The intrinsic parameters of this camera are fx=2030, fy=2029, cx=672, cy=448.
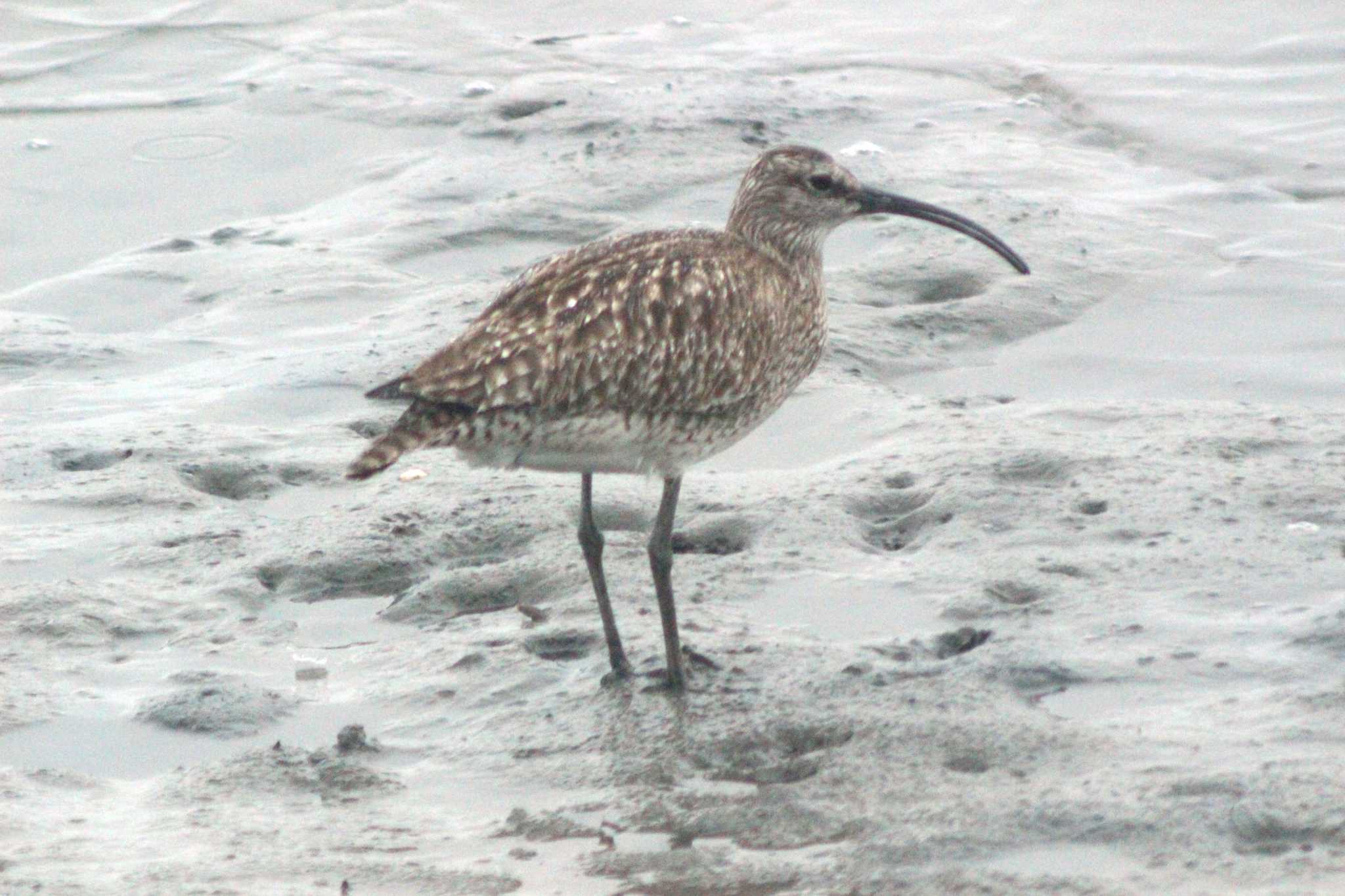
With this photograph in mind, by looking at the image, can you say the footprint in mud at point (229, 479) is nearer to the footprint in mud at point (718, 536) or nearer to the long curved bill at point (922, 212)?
the footprint in mud at point (718, 536)

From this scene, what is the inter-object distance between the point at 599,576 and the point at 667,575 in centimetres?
24

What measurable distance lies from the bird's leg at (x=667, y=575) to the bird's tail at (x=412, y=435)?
918 mm

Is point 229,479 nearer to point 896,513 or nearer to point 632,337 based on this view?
point 632,337

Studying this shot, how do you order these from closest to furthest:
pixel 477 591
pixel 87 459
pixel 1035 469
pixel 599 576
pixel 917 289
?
1. pixel 599 576
2. pixel 477 591
3. pixel 1035 469
4. pixel 87 459
5. pixel 917 289

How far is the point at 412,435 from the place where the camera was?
643cm

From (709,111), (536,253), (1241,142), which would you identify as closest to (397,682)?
(536,253)

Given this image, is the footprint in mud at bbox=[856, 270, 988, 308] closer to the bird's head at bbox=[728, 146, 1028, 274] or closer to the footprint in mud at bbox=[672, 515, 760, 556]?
the bird's head at bbox=[728, 146, 1028, 274]

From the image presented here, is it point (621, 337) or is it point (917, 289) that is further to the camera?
point (917, 289)

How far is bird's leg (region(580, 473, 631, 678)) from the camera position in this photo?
6.95 m

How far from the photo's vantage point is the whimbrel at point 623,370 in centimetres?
650

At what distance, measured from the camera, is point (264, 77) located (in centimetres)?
1488

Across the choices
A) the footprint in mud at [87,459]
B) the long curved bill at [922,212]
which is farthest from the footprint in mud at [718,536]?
the footprint in mud at [87,459]

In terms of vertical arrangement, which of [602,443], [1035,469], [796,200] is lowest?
[1035,469]

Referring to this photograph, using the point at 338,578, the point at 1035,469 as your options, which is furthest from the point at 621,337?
the point at 1035,469
